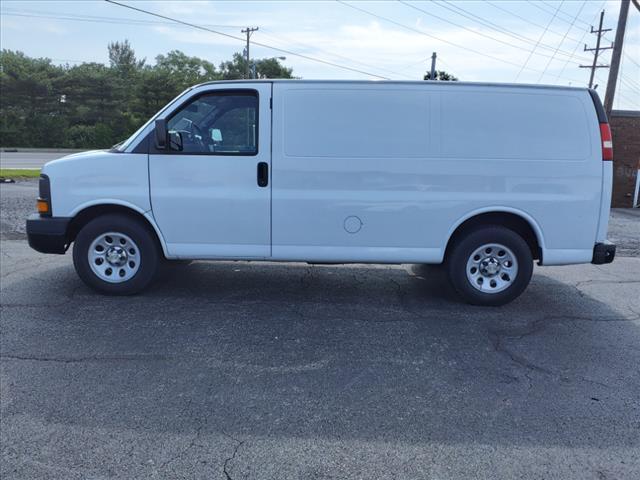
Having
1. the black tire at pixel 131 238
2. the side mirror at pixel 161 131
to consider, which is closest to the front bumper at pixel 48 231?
the black tire at pixel 131 238

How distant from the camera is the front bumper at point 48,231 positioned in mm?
5457

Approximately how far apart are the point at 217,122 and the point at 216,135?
133 millimetres

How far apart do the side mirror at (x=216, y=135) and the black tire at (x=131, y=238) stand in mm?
1176

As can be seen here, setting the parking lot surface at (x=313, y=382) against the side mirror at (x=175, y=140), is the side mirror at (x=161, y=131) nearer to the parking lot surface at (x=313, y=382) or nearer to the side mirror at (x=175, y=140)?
the side mirror at (x=175, y=140)

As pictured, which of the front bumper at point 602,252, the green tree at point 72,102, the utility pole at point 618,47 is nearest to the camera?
the front bumper at point 602,252

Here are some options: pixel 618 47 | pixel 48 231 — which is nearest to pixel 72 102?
pixel 618 47

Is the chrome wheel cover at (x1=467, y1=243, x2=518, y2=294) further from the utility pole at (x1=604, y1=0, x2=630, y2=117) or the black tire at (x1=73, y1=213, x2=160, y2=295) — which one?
the utility pole at (x1=604, y1=0, x2=630, y2=117)

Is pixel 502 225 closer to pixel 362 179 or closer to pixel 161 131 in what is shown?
pixel 362 179

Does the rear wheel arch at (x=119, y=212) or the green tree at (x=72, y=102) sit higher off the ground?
the green tree at (x=72, y=102)

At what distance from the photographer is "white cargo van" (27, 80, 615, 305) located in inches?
206

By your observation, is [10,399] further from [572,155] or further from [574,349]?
[572,155]

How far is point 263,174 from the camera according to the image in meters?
5.28

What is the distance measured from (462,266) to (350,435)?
278cm

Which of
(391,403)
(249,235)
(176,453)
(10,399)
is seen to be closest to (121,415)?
(176,453)
